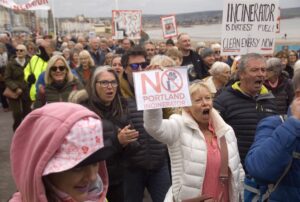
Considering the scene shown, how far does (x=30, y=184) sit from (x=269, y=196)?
1482 mm

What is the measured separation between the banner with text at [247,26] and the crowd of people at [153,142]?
442mm

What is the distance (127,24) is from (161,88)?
31.3ft

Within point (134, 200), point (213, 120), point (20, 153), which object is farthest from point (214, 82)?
point (20, 153)

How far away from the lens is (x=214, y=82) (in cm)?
535

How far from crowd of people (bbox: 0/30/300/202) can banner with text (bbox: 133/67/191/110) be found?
3.7 inches

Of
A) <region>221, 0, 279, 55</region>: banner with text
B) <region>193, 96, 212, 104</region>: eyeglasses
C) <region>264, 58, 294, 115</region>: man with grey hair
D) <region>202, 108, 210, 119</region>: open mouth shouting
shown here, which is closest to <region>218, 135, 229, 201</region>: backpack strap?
<region>202, 108, 210, 119</region>: open mouth shouting

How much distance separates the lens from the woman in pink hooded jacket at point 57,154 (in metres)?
1.31

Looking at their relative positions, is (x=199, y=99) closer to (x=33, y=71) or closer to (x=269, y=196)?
(x=269, y=196)

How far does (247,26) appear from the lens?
550cm

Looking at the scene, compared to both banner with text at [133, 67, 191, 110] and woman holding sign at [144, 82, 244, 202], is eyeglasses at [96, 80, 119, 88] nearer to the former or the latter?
woman holding sign at [144, 82, 244, 202]

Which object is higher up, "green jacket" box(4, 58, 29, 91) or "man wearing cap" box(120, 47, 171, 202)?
"green jacket" box(4, 58, 29, 91)

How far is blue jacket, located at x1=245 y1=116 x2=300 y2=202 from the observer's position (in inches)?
78.4

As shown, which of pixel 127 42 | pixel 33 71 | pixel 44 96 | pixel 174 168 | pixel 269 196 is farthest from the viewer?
pixel 127 42

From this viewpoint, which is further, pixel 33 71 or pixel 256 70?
pixel 33 71
